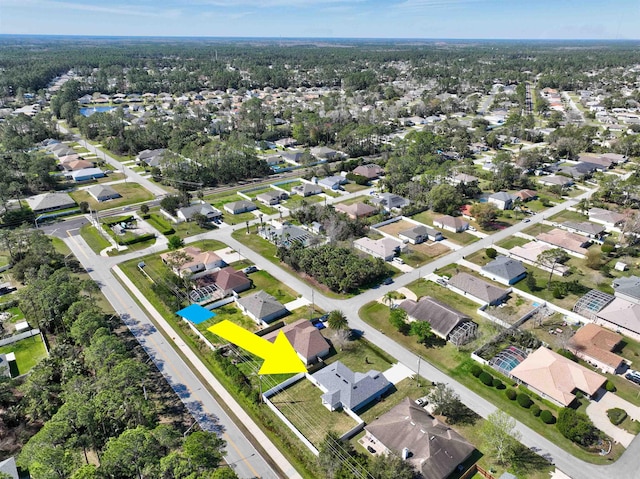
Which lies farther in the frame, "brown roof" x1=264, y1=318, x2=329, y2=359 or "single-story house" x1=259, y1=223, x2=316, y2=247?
"single-story house" x1=259, y1=223, x2=316, y2=247

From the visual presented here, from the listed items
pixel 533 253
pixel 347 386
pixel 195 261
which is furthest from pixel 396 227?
pixel 347 386

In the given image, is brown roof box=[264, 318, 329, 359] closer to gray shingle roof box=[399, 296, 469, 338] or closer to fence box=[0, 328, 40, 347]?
gray shingle roof box=[399, 296, 469, 338]

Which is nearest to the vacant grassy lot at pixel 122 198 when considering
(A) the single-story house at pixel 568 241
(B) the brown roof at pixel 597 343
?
(A) the single-story house at pixel 568 241

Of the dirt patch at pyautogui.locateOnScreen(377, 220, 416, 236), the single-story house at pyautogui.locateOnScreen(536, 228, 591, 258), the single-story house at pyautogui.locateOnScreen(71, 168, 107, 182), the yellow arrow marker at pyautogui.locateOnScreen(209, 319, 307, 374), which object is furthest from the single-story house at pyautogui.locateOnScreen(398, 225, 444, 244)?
the single-story house at pyautogui.locateOnScreen(71, 168, 107, 182)

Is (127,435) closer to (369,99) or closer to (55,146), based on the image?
(55,146)

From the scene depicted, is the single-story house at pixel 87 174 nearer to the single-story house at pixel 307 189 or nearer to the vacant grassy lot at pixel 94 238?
the vacant grassy lot at pixel 94 238

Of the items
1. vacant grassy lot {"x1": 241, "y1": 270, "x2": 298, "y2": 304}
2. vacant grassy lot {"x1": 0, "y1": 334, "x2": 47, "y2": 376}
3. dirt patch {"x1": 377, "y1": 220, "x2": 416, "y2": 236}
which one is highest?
dirt patch {"x1": 377, "y1": 220, "x2": 416, "y2": 236}

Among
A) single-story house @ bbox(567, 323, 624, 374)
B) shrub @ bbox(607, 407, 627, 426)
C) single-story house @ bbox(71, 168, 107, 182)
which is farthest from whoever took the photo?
single-story house @ bbox(71, 168, 107, 182)
